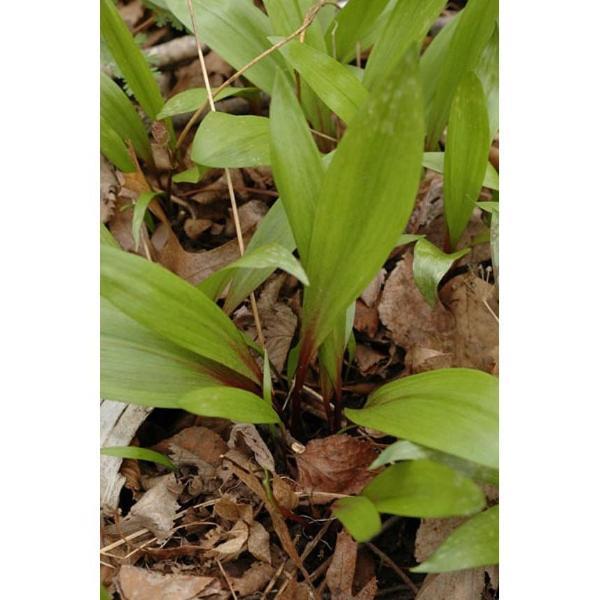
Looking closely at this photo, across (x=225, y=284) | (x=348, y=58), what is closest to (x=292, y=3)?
(x=348, y=58)

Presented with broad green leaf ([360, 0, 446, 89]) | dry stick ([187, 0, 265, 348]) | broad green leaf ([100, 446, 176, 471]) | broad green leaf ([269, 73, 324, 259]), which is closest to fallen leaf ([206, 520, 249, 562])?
broad green leaf ([100, 446, 176, 471])

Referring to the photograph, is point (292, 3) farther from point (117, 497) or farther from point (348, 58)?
point (117, 497)

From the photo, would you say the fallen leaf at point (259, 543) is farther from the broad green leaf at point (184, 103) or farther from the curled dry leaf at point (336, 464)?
the broad green leaf at point (184, 103)

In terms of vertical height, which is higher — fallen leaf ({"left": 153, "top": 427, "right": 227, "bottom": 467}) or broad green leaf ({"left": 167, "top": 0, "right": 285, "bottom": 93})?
broad green leaf ({"left": 167, "top": 0, "right": 285, "bottom": 93})

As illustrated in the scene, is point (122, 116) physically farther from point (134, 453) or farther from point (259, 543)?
point (259, 543)

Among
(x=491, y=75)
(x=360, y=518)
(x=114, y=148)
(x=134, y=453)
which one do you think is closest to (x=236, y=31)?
(x=114, y=148)

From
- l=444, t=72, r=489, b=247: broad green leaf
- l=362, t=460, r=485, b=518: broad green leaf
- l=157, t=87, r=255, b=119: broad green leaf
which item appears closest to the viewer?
l=362, t=460, r=485, b=518: broad green leaf

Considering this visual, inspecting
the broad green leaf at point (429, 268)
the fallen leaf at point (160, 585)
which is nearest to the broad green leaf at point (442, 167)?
the broad green leaf at point (429, 268)

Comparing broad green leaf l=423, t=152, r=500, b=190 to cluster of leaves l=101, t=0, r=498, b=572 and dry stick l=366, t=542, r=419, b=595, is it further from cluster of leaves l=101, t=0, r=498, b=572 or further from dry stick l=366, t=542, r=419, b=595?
dry stick l=366, t=542, r=419, b=595
